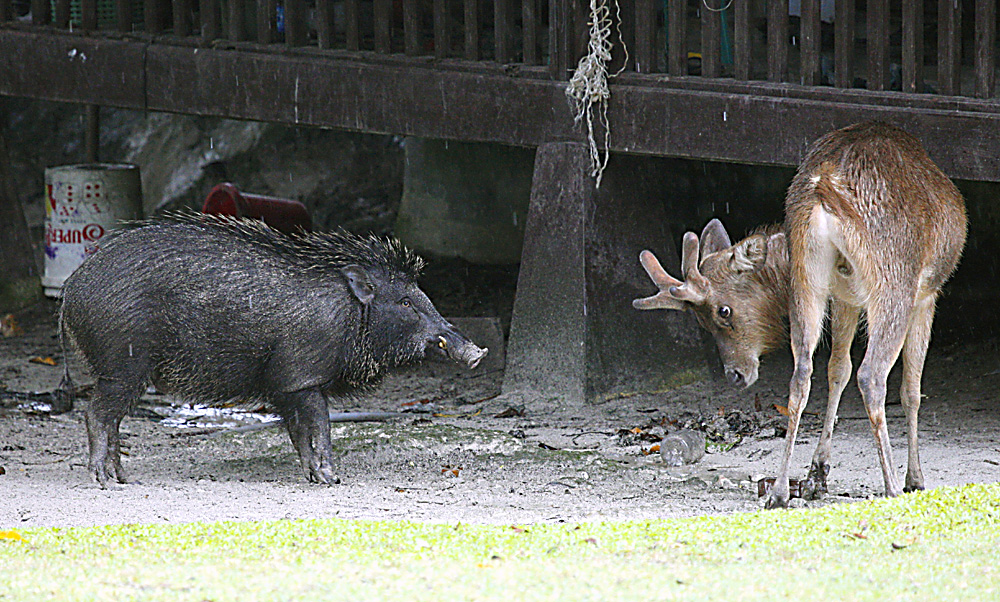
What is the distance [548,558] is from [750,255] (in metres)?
2.18

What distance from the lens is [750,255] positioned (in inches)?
217

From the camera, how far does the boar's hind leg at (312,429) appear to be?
584cm

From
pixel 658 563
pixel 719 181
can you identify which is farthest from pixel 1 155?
pixel 658 563

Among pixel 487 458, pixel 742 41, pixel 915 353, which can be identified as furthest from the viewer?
pixel 742 41

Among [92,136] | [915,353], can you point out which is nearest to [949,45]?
[915,353]

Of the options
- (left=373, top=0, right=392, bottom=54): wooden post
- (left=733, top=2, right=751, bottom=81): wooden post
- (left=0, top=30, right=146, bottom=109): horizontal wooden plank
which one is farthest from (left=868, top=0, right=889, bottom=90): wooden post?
(left=0, top=30, right=146, bottom=109): horizontal wooden plank

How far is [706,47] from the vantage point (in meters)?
6.88

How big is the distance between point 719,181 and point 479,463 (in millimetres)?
3801

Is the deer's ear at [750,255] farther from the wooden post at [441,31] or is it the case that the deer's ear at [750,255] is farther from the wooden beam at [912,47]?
the wooden post at [441,31]

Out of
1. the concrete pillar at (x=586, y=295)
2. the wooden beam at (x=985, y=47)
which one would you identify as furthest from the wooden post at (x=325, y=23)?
the wooden beam at (x=985, y=47)

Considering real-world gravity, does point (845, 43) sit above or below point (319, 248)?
above

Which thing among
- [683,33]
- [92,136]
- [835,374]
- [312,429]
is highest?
[683,33]

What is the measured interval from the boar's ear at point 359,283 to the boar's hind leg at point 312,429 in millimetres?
494

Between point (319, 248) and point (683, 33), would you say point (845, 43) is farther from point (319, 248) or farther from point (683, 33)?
point (319, 248)
